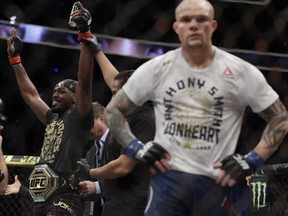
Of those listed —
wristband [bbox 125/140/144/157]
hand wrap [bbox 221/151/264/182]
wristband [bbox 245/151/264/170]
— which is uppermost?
wristband [bbox 125/140/144/157]

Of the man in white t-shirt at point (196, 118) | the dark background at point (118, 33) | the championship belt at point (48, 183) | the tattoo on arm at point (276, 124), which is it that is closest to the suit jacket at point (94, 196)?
the championship belt at point (48, 183)

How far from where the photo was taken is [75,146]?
299cm

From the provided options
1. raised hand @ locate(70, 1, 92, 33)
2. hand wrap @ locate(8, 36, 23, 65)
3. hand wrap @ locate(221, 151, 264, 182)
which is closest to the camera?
hand wrap @ locate(221, 151, 264, 182)

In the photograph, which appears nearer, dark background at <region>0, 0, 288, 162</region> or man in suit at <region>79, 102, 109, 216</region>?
man in suit at <region>79, 102, 109, 216</region>

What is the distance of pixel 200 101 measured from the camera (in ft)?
6.58

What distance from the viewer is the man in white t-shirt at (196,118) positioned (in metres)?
1.99

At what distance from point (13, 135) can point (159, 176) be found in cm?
356

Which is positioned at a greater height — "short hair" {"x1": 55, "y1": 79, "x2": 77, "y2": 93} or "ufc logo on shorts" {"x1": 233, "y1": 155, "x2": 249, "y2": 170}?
"short hair" {"x1": 55, "y1": 79, "x2": 77, "y2": 93}

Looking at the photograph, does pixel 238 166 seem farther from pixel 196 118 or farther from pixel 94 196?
pixel 94 196

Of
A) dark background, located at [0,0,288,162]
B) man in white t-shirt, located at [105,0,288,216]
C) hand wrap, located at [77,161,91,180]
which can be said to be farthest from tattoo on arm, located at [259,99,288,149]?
dark background, located at [0,0,288,162]

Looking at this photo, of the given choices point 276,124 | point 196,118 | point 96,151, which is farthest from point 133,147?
point 96,151

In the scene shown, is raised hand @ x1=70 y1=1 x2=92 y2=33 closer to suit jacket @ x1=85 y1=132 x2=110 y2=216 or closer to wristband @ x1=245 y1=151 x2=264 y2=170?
suit jacket @ x1=85 y1=132 x2=110 y2=216

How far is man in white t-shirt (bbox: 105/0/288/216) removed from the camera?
199 centimetres

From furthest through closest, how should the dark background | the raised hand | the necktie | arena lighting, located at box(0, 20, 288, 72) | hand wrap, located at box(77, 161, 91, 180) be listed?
the dark background < arena lighting, located at box(0, 20, 288, 72) < the necktie < the raised hand < hand wrap, located at box(77, 161, 91, 180)
